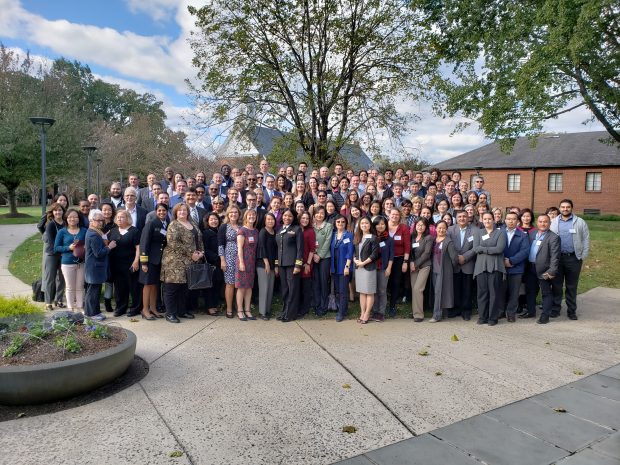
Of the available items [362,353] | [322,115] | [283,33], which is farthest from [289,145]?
[362,353]

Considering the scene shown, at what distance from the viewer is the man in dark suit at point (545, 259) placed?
25.6 ft

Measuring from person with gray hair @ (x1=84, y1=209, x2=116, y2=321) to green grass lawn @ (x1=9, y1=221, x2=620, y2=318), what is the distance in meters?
3.02

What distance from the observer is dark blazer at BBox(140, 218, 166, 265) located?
720 centimetres

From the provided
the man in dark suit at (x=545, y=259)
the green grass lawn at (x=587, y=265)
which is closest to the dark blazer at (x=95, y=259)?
the green grass lawn at (x=587, y=265)

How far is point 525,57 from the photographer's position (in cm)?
1678

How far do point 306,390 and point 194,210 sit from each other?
4.43 m

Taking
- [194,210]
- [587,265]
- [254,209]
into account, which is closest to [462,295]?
[254,209]

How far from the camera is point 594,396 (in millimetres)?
4863

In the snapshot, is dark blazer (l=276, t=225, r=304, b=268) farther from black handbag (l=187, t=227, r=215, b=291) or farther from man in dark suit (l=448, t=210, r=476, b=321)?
man in dark suit (l=448, t=210, r=476, b=321)

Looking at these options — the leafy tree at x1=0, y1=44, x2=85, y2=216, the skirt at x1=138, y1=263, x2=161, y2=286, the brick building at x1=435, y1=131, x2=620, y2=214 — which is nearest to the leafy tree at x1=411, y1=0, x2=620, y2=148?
the skirt at x1=138, y1=263, x2=161, y2=286

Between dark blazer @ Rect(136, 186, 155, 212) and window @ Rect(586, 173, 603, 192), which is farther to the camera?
window @ Rect(586, 173, 603, 192)

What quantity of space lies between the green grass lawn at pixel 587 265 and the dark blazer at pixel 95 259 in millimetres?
3036

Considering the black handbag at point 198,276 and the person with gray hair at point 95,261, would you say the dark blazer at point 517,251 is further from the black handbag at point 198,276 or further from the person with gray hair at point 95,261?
the person with gray hair at point 95,261

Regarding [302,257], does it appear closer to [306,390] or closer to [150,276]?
[150,276]
